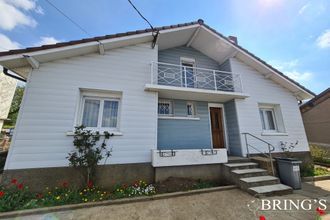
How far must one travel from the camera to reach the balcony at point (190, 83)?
19.3ft

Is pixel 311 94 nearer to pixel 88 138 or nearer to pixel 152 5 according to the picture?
pixel 152 5

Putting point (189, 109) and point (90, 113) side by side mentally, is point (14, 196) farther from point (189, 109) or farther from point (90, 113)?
point (189, 109)

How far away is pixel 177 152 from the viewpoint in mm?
4922

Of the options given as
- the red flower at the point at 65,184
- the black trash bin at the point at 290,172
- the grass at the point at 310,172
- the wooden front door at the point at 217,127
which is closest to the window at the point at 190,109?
the wooden front door at the point at 217,127

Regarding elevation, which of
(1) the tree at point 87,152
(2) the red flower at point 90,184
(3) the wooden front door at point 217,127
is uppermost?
(3) the wooden front door at point 217,127

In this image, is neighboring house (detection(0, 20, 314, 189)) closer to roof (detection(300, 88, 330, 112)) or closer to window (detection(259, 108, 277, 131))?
window (detection(259, 108, 277, 131))

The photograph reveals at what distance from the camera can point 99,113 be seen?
5102mm

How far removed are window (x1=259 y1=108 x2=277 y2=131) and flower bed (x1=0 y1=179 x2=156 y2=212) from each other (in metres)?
6.89

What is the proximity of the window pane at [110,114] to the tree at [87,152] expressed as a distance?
0.62 metres

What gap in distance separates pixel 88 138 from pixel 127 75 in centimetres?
276

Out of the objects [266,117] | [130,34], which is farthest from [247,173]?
[130,34]

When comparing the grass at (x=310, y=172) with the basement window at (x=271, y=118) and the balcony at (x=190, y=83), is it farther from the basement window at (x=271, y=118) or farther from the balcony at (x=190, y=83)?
the balcony at (x=190, y=83)

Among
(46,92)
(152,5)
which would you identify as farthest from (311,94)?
(46,92)

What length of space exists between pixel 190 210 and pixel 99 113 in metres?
4.26
